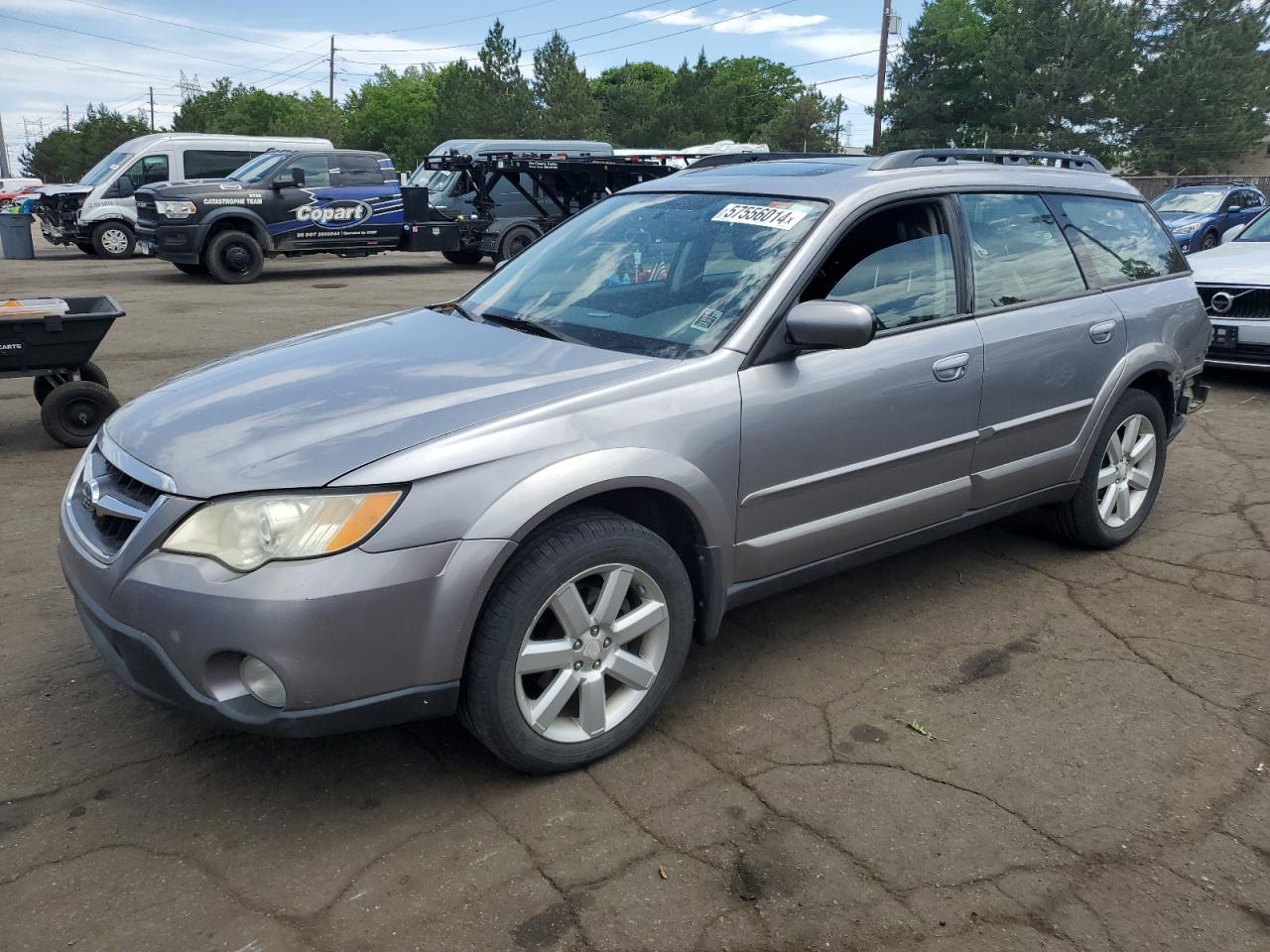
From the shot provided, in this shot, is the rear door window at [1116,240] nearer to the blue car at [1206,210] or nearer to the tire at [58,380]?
the tire at [58,380]

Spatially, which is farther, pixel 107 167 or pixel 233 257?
pixel 107 167

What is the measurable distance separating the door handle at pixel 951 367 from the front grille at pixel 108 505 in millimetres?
2550

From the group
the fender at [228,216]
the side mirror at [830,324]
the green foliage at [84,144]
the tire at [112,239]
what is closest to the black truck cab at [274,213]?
the fender at [228,216]

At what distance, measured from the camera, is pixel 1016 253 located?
13.8 feet

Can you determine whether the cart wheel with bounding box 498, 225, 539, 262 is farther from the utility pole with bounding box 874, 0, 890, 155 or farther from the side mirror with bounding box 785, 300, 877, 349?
the utility pole with bounding box 874, 0, 890, 155

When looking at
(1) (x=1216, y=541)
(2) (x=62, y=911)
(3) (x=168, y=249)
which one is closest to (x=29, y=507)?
(2) (x=62, y=911)

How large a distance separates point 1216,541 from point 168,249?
14887mm

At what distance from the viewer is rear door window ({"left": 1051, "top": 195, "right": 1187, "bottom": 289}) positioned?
4.54m

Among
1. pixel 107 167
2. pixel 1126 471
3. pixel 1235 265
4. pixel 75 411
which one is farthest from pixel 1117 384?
pixel 107 167

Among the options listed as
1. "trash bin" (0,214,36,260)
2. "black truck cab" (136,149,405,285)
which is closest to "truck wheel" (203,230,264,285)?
"black truck cab" (136,149,405,285)

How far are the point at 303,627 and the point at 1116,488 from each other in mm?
3756

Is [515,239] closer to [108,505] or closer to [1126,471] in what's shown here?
[1126,471]

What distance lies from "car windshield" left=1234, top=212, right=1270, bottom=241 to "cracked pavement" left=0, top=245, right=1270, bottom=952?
7.01 metres

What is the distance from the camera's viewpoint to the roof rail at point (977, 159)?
Result: 398 cm
